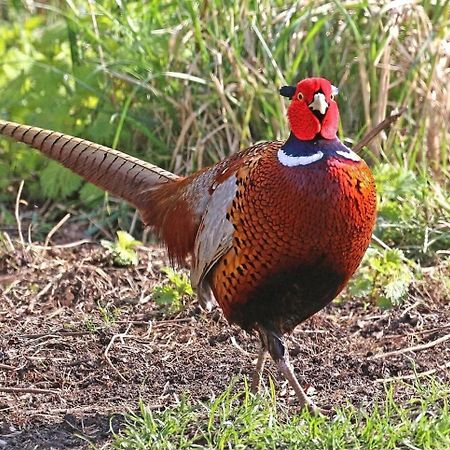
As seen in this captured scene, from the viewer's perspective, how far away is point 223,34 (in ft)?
18.0

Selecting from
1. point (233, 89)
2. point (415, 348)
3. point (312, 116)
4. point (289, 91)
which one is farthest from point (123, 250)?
point (312, 116)

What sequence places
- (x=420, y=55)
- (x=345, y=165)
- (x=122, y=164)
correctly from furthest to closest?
1. (x=420, y=55)
2. (x=122, y=164)
3. (x=345, y=165)

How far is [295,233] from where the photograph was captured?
329cm

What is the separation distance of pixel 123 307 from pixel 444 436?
6.17ft

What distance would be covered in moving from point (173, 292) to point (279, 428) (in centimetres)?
139

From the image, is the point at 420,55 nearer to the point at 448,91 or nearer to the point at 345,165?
Answer: the point at 448,91

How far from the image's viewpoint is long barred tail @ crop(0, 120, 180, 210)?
159 inches

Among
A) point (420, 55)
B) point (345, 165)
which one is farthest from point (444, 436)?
point (420, 55)

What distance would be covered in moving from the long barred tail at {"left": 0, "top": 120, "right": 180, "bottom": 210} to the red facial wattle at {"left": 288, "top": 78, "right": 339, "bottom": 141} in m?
0.84

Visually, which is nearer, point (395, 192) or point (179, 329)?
point (179, 329)

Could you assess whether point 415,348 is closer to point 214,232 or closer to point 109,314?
point 214,232

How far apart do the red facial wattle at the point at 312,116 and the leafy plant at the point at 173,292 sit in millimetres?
1259

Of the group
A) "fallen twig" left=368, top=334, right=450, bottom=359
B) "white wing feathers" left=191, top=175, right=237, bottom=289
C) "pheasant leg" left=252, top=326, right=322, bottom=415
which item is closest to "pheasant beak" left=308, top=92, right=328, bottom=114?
"white wing feathers" left=191, top=175, right=237, bottom=289

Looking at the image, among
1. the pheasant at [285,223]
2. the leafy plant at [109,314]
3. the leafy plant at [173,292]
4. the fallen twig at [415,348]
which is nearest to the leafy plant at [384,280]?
the fallen twig at [415,348]
